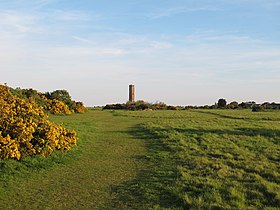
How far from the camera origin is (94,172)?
8219 mm

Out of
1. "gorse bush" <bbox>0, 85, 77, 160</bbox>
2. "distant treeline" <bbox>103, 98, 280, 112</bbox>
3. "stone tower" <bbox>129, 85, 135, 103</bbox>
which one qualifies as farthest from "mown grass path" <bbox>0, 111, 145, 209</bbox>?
"stone tower" <bbox>129, 85, 135, 103</bbox>

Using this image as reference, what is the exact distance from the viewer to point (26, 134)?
30.3 feet

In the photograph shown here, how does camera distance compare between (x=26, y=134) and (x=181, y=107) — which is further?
(x=181, y=107)

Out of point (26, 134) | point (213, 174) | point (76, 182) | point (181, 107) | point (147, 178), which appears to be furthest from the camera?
point (181, 107)

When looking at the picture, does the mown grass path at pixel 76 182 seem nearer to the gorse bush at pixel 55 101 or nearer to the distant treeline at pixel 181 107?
the gorse bush at pixel 55 101

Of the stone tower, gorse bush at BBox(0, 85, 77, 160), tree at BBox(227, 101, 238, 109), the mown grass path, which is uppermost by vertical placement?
the stone tower

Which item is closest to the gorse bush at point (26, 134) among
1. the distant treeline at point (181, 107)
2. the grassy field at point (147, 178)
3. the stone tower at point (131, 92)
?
the grassy field at point (147, 178)

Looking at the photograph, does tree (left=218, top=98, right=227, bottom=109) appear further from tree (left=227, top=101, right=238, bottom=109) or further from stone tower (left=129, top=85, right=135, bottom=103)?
stone tower (left=129, top=85, right=135, bottom=103)

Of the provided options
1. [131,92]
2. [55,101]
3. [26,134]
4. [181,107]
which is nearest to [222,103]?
[181,107]

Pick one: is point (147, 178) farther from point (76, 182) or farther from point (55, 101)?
point (55, 101)

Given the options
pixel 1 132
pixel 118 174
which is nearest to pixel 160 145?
pixel 118 174

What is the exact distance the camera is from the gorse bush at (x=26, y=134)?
8.51 metres

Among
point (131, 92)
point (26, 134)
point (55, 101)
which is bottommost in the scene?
point (26, 134)

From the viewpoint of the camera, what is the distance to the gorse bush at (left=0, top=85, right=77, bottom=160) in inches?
335
